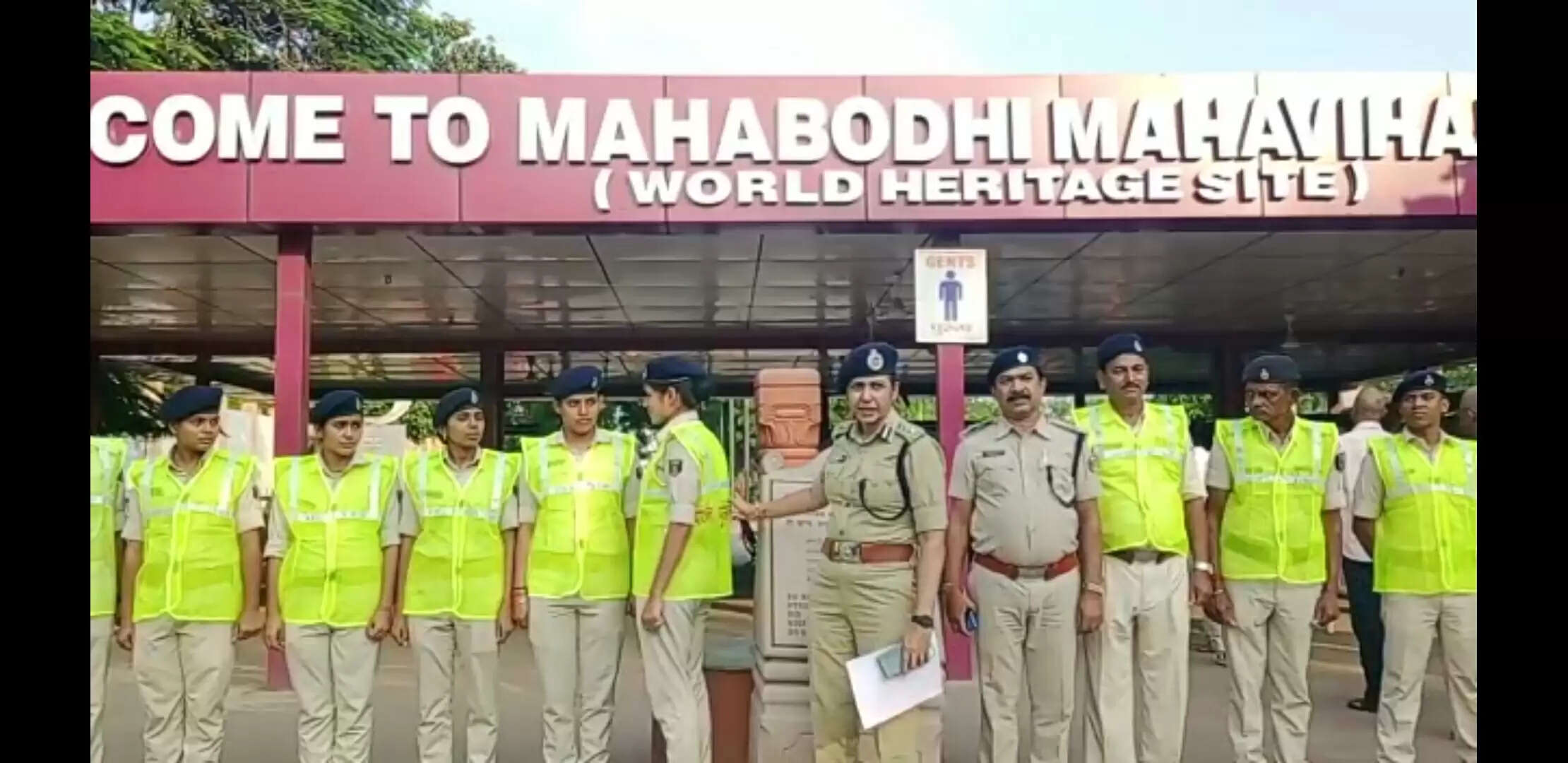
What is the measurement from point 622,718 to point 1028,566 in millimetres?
2911

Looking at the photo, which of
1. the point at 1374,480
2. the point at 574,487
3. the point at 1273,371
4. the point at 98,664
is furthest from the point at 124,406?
the point at 1374,480

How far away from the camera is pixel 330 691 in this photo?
15.6 ft

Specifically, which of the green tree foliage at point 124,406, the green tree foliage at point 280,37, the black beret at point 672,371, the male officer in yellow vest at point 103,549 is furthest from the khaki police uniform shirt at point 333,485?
the green tree foliage at point 280,37

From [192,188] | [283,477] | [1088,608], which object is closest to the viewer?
[1088,608]

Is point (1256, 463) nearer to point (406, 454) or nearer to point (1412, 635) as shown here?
point (1412, 635)

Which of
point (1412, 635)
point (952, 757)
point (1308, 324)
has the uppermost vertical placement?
point (1308, 324)

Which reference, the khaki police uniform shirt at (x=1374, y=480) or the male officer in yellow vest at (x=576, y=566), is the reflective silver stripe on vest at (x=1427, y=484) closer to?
the khaki police uniform shirt at (x=1374, y=480)

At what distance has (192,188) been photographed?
6.57 m

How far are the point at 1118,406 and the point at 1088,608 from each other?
776mm

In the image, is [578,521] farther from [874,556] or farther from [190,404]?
[190,404]

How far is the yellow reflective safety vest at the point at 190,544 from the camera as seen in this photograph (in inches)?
184

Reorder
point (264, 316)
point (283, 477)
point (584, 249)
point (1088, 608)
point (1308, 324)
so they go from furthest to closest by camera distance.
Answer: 1. point (1308, 324)
2. point (264, 316)
3. point (584, 249)
4. point (283, 477)
5. point (1088, 608)

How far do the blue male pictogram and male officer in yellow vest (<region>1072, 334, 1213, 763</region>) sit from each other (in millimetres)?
2021

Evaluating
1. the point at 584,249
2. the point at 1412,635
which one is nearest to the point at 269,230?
the point at 584,249
